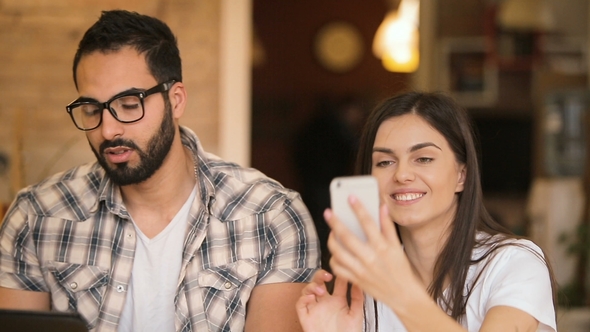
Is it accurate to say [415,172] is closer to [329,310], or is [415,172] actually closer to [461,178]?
[461,178]

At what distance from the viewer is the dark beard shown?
80.2 inches

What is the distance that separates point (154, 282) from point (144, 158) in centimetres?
35

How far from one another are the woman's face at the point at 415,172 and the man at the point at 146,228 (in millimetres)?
392

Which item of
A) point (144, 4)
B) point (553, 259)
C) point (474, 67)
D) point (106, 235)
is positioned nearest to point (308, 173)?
point (474, 67)

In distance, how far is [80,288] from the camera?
6.84 ft

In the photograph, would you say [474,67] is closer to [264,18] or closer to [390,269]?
[264,18]

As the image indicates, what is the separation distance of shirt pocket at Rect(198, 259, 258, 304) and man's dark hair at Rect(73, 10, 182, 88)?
0.55m

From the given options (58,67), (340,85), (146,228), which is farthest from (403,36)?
(146,228)

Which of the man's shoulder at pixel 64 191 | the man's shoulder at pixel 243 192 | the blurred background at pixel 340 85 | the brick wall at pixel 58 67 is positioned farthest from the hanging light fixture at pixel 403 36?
the man's shoulder at pixel 64 191

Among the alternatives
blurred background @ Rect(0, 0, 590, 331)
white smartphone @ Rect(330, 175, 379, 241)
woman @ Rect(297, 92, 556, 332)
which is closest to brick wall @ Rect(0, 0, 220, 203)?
blurred background @ Rect(0, 0, 590, 331)

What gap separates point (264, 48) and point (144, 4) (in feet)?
11.8

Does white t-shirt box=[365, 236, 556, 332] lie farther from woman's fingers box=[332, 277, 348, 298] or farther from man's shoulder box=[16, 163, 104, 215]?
man's shoulder box=[16, 163, 104, 215]

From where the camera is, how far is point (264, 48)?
23.5 feet

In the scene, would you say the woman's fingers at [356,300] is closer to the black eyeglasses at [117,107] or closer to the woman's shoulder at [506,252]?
the woman's shoulder at [506,252]
